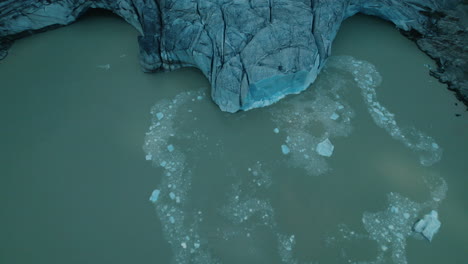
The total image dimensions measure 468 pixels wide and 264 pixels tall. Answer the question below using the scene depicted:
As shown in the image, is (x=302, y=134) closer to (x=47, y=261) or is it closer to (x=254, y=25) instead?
(x=254, y=25)

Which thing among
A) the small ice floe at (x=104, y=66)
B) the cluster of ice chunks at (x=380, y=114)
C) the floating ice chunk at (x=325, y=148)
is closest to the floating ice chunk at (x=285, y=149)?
the floating ice chunk at (x=325, y=148)

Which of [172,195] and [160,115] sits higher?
[160,115]

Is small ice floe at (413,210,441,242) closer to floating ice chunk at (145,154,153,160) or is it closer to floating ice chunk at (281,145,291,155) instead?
floating ice chunk at (281,145,291,155)

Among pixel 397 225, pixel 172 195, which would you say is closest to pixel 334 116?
pixel 397 225

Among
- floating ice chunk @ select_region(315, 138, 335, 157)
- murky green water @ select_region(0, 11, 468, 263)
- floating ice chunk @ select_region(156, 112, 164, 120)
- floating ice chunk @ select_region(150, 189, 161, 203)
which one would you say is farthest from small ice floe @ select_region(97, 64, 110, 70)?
floating ice chunk @ select_region(315, 138, 335, 157)

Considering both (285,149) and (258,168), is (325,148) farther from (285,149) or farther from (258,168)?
(258,168)

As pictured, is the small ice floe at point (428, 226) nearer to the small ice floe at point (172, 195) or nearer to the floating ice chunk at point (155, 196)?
the small ice floe at point (172, 195)

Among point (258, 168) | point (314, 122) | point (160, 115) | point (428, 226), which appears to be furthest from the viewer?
point (160, 115)
